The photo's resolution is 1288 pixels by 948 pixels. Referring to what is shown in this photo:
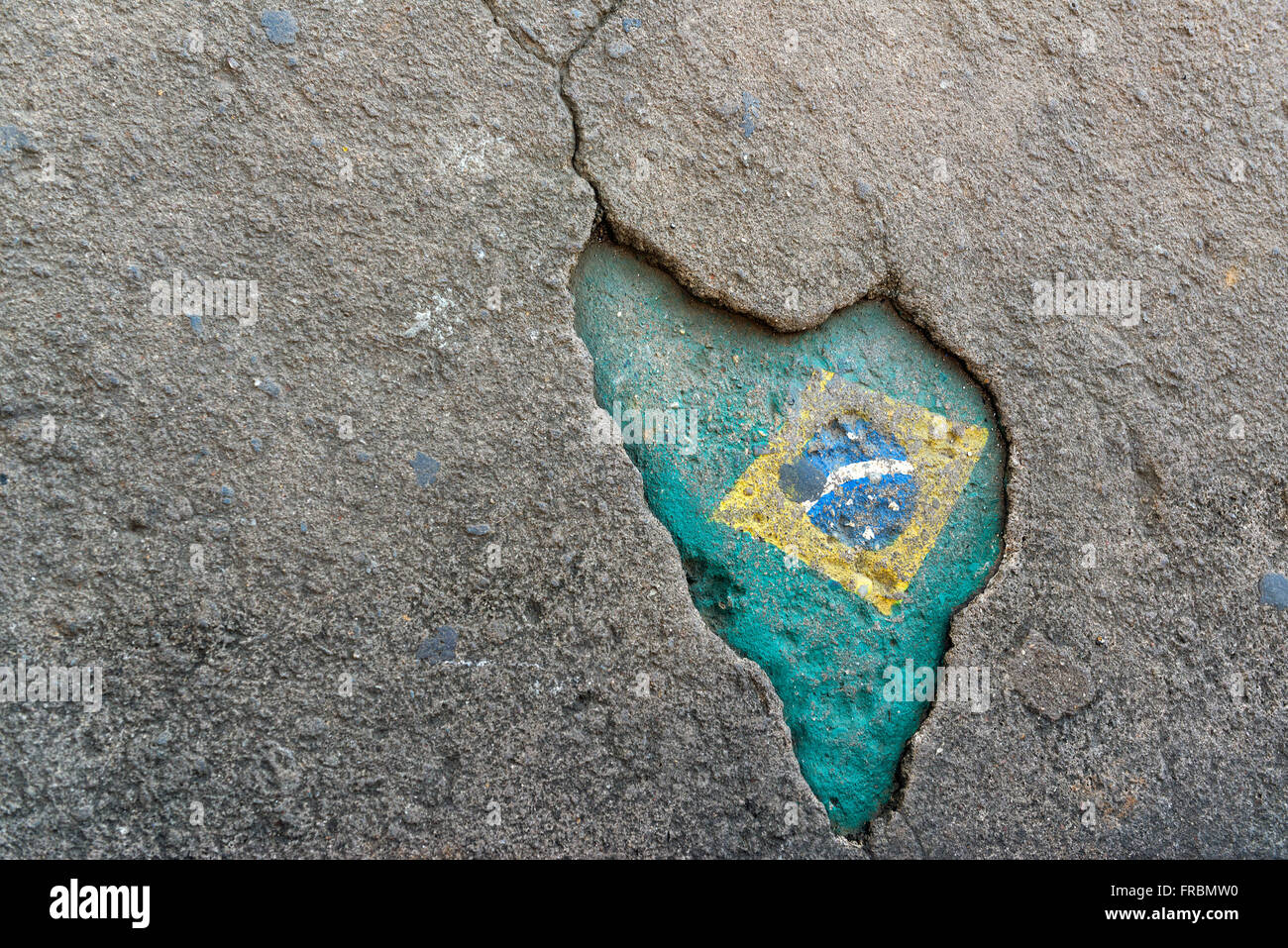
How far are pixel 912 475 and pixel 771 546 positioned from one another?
1.14ft

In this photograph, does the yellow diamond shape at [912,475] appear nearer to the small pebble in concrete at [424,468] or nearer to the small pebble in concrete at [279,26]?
the small pebble in concrete at [424,468]

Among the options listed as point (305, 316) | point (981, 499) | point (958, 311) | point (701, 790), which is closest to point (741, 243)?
point (958, 311)

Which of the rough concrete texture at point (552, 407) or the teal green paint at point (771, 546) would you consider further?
the teal green paint at point (771, 546)

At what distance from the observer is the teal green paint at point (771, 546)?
5.60ft

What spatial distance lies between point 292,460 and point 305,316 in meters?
0.27

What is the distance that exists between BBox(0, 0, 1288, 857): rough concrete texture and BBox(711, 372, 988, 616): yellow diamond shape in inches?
5.5

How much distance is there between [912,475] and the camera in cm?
180

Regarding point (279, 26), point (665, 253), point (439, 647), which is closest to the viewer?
point (439, 647)

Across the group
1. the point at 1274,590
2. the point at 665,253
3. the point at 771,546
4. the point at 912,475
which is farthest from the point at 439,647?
the point at 1274,590

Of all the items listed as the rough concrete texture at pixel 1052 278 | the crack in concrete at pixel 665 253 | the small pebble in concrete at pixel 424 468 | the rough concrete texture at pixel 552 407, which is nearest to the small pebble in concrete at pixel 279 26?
the rough concrete texture at pixel 552 407

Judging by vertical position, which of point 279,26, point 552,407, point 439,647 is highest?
point 279,26

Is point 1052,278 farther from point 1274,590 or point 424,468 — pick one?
point 424,468

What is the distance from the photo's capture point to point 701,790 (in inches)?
61.8

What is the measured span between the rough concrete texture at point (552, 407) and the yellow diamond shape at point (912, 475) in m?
0.14
